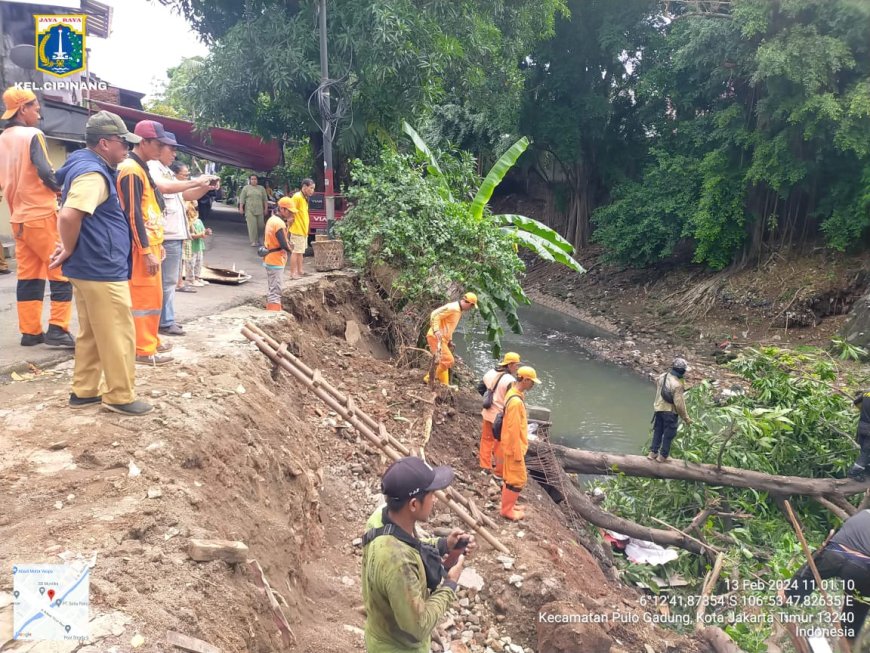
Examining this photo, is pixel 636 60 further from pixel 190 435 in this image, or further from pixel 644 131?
pixel 190 435

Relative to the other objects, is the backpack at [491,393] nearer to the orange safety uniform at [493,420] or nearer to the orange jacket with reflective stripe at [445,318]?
the orange safety uniform at [493,420]

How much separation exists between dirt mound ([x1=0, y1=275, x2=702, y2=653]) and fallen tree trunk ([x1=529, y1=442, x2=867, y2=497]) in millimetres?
1392

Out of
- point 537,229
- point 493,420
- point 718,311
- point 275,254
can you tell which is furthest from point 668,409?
point 718,311

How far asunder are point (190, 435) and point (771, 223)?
667 inches

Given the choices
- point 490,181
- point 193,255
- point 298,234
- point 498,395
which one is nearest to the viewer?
point 498,395

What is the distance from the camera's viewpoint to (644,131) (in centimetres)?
2270

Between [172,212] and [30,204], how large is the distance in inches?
43.6

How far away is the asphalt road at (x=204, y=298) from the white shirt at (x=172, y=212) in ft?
4.34

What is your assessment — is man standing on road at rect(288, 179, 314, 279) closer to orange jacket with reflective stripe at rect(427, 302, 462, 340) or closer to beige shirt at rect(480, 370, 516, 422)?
orange jacket with reflective stripe at rect(427, 302, 462, 340)

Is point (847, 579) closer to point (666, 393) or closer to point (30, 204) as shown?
point (666, 393)

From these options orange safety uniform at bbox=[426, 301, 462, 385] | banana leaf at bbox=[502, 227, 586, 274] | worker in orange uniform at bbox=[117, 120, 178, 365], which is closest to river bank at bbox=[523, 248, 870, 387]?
banana leaf at bbox=[502, 227, 586, 274]

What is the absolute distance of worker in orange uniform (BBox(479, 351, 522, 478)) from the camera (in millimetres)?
6797

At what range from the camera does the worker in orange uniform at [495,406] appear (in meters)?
6.80

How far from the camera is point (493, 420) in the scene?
6895 millimetres
